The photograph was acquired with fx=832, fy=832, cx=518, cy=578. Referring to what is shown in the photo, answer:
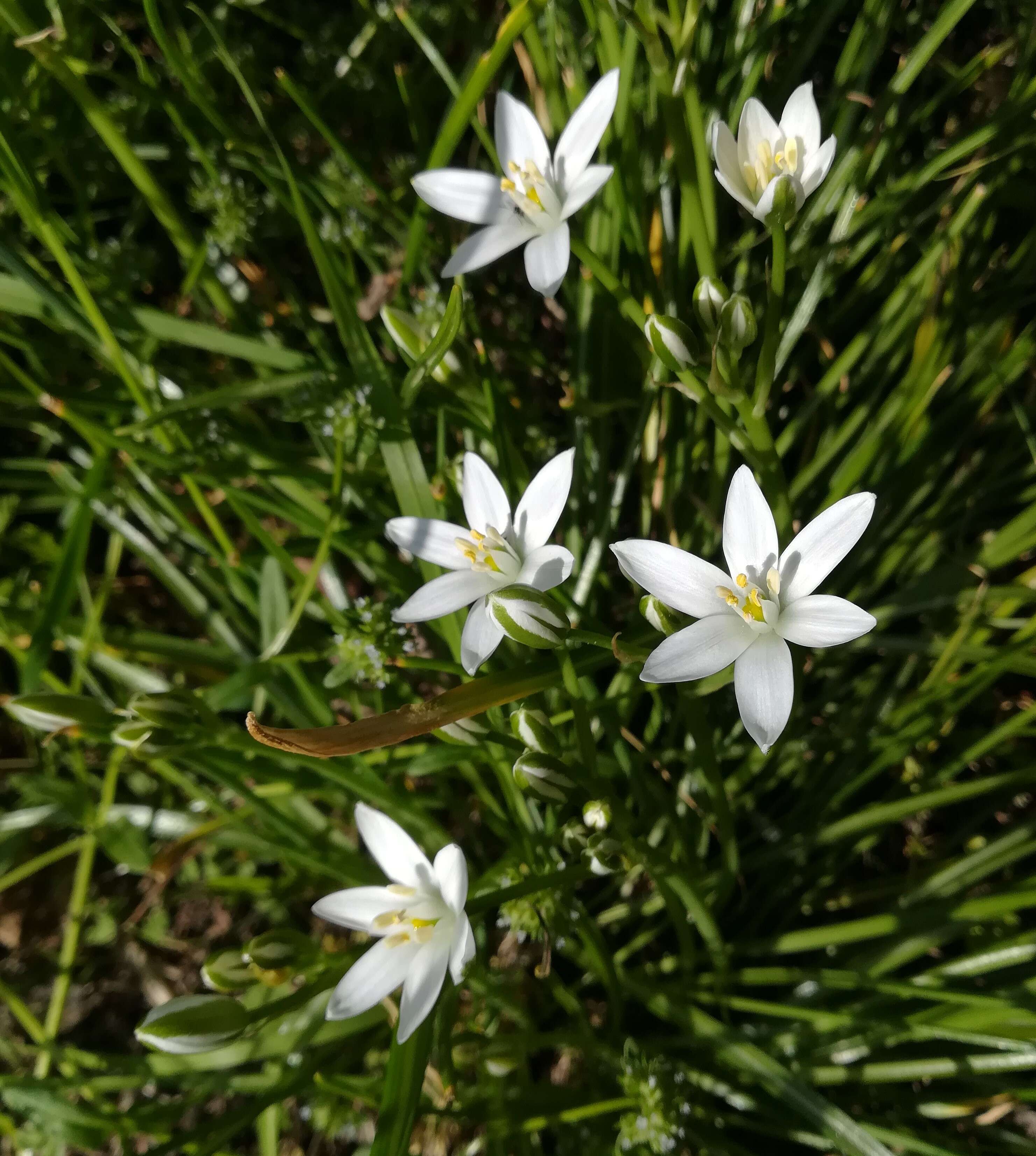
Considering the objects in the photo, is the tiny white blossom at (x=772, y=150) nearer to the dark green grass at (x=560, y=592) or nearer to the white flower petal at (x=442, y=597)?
the dark green grass at (x=560, y=592)

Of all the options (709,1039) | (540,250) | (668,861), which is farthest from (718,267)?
(709,1039)

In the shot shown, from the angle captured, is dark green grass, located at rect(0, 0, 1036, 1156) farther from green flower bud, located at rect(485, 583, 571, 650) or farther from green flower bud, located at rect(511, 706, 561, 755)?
green flower bud, located at rect(485, 583, 571, 650)

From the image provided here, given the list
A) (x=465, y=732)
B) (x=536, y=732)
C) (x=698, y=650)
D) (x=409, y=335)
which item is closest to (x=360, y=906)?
(x=465, y=732)

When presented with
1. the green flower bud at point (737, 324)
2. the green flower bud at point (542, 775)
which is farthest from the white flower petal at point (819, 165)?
the green flower bud at point (542, 775)

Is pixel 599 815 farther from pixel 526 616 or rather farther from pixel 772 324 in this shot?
pixel 772 324

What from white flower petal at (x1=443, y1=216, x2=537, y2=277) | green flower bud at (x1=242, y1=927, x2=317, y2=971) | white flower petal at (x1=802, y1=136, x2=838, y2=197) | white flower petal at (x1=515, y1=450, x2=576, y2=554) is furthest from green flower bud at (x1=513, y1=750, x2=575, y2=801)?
white flower petal at (x1=802, y1=136, x2=838, y2=197)
